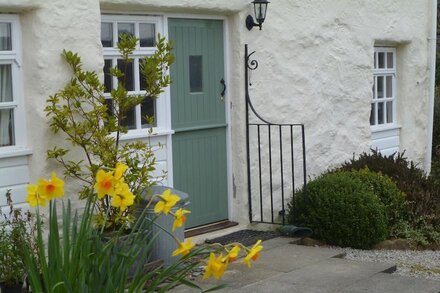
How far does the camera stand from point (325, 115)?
962 cm

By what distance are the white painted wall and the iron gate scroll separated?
105 mm

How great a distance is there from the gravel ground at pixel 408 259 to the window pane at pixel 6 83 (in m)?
3.66

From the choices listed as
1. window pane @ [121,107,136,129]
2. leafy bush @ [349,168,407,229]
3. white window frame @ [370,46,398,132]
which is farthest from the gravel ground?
white window frame @ [370,46,398,132]

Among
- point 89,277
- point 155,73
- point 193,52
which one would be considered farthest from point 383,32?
point 89,277

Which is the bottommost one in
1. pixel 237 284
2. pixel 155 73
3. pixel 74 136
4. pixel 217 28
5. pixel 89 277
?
pixel 237 284

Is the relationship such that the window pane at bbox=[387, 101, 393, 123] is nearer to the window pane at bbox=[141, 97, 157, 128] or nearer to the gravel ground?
the gravel ground

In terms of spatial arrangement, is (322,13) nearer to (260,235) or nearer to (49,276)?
(260,235)

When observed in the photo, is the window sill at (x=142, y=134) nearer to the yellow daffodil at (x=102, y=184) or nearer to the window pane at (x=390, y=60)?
the yellow daffodil at (x=102, y=184)

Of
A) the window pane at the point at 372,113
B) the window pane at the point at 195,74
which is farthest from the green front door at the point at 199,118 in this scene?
the window pane at the point at 372,113

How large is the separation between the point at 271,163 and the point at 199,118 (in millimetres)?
1120

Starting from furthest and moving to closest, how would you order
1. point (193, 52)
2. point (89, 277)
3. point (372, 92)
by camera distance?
point (372, 92), point (193, 52), point (89, 277)

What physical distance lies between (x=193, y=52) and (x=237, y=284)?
106 inches

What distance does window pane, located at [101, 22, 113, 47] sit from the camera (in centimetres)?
730

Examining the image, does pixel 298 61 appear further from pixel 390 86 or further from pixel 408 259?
pixel 390 86
